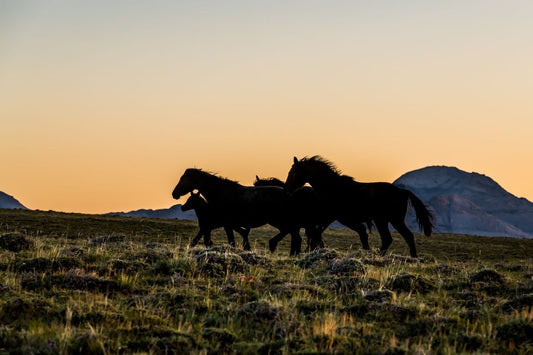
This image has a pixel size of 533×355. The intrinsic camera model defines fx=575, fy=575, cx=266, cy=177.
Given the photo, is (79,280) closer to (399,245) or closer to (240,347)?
(240,347)

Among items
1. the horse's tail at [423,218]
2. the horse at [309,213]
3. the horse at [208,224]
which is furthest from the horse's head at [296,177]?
the horse's tail at [423,218]

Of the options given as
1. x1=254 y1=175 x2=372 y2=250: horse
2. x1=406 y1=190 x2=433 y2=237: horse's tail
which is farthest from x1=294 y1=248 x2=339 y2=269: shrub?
x1=406 y1=190 x2=433 y2=237: horse's tail

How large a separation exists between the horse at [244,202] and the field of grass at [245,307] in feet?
15.4

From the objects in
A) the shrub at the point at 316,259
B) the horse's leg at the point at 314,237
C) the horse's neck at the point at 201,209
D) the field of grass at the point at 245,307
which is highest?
the horse's neck at the point at 201,209

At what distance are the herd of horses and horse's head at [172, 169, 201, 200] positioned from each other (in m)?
0.94

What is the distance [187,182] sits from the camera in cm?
2212

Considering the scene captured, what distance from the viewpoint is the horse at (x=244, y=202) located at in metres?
20.6

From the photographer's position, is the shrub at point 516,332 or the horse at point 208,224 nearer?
the shrub at point 516,332

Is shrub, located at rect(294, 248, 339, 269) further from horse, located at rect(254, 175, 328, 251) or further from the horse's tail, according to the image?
the horse's tail

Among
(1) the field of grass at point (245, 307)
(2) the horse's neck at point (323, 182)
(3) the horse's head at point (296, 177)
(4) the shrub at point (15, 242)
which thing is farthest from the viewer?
(2) the horse's neck at point (323, 182)

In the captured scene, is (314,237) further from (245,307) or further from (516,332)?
(516,332)

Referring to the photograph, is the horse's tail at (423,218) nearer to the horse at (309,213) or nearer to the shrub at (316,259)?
the horse at (309,213)

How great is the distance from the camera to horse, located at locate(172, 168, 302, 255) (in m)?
20.6

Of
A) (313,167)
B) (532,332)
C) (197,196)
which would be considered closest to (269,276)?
(532,332)
